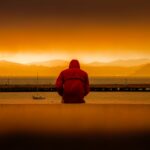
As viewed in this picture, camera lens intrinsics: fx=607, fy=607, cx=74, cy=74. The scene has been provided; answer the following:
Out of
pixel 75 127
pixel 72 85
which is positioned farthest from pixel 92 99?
pixel 75 127

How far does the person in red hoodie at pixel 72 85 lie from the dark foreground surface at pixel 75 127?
48.8 inches

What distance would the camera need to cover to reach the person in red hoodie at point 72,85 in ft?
10.6

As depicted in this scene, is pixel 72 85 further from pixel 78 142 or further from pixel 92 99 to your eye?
pixel 92 99

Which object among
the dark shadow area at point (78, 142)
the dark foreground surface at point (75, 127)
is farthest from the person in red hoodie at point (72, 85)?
the dark shadow area at point (78, 142)

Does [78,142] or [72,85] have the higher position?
[72,85]

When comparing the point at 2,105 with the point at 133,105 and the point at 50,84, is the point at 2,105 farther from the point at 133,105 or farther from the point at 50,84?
the point at 50,84

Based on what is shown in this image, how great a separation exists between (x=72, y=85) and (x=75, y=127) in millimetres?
1380

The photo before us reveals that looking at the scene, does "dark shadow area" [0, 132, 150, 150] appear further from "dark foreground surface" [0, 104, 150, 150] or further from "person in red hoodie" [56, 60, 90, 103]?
"person in red hoodie" [56, 60, 90, 103]

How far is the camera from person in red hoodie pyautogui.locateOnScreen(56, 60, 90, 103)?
3221mm

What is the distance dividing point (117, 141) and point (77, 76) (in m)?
1.47

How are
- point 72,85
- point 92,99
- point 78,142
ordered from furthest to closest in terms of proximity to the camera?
point 92,99
point 72,85
point 78,142

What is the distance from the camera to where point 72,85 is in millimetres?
3250

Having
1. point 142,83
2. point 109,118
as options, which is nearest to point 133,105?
point 109,118

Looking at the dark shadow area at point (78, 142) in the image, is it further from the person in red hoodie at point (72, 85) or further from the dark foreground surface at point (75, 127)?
the person in red hoodie at point (72, 85)
